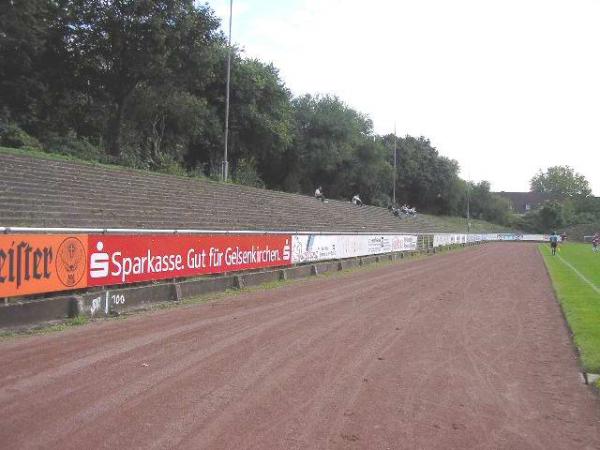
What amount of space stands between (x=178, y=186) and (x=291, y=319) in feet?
54.1

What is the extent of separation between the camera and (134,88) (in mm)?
33875

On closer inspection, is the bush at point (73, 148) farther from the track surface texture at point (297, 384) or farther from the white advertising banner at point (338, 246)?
the track surface texture at point (297, 384)

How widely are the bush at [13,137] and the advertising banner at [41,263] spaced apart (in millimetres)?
16969

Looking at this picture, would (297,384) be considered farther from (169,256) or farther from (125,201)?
(125,201)

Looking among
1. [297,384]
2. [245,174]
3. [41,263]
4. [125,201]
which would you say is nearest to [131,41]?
[125,201]

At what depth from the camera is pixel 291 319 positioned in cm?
1170

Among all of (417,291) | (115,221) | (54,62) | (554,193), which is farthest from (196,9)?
(554,193)

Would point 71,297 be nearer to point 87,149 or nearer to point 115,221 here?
point 115,221

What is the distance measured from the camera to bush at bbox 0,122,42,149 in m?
25.7

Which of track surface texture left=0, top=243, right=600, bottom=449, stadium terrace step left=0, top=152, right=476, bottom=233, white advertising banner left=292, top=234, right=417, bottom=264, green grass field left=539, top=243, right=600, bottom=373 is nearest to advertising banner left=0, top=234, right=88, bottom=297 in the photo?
track surface texture left=0, top=243, right=600, bottom=449

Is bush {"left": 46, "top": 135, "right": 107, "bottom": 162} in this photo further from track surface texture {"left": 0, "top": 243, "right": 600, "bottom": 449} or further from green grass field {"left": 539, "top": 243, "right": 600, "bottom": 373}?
green grass field {"left": 539, "top": 243, "right": 600, "bottom": 373}

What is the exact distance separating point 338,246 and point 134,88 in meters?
16.1

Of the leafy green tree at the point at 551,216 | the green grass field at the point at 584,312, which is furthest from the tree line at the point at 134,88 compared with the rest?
the leafy green tree at the point at 551,216

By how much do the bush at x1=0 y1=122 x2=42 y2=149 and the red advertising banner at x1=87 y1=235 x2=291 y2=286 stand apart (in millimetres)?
13313
